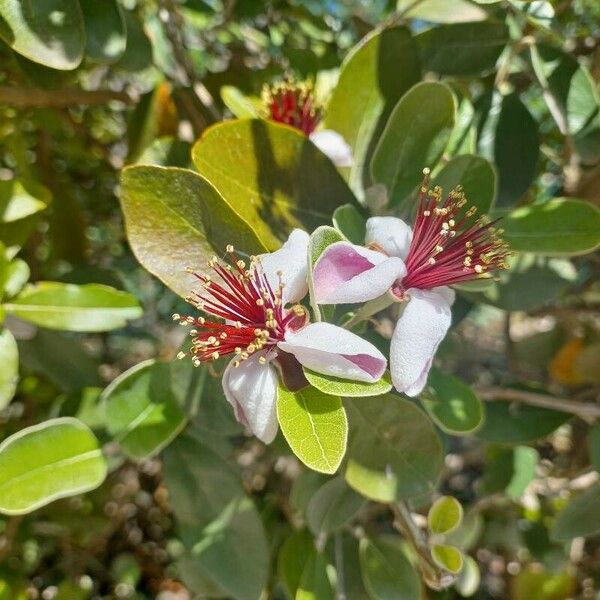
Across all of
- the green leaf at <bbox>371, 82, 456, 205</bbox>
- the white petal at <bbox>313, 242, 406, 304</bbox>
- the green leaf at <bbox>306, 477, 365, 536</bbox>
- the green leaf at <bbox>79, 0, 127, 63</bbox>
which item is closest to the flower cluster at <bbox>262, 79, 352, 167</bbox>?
the green leaf at <bbox>371, 82, 456, 205</bbox>

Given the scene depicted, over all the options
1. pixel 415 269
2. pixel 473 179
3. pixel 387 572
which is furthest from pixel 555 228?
pixel 387 572

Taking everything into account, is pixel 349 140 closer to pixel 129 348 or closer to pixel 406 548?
pixel 406 548

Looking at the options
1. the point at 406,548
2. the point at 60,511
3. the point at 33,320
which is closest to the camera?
the point at 33,320

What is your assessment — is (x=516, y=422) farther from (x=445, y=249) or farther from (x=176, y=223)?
(x=176, y=223)

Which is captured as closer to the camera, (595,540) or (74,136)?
(74,136)

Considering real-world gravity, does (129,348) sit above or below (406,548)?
below

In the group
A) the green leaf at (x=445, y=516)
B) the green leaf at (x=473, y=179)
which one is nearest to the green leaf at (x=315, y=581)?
the green leaf at (x=445, y=516)

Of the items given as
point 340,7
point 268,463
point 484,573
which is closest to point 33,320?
point 268,463
